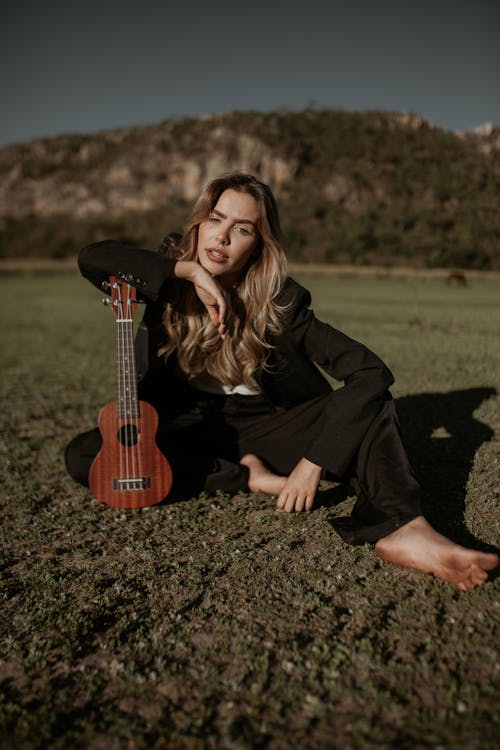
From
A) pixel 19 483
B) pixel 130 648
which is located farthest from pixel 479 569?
pixel 19 483

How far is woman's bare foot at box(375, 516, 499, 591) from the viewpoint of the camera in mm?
2502

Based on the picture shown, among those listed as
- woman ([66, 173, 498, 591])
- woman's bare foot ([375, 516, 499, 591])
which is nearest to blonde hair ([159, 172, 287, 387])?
woman ([66, 173, 498, 591])

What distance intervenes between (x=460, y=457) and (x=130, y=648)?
10.4 feet

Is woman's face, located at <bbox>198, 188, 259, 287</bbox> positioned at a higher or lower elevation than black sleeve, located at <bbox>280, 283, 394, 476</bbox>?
higher

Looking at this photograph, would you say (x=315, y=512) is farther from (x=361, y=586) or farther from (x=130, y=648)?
(x=130, y=648)

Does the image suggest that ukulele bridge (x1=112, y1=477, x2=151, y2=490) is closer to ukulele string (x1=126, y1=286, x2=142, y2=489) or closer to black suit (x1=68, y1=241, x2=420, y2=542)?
ukulele string (x1=126, y1=286, x2=142, y2=489)

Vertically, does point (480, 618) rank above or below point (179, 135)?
below

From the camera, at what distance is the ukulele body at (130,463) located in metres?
3.54

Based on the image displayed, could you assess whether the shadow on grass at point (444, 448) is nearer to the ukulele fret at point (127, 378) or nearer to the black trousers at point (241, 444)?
the black trousers at point (241, 444)

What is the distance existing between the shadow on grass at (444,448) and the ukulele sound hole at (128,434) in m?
1.29

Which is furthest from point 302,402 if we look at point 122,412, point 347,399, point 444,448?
point 444,448

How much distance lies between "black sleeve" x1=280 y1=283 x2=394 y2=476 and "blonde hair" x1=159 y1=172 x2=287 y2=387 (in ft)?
1.30

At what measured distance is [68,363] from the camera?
9992 millimetres

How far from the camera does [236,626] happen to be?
2.41m
